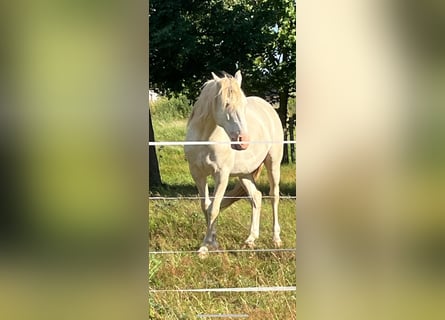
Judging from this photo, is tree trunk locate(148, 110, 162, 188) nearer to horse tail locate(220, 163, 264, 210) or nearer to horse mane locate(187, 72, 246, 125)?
horse mane locate(187, 72, 246, 125)

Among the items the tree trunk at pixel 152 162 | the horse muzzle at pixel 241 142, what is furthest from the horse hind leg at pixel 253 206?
the tree trunk at pixel 152 162

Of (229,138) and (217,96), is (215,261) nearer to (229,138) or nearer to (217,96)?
(229,138)

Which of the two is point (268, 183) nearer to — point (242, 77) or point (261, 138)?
point (261, 138)

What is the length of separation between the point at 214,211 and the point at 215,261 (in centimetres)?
24

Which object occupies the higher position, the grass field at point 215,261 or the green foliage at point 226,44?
the green foliage at point 226,44

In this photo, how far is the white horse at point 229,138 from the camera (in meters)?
2.73

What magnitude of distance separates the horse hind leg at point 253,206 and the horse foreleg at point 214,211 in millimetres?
91
